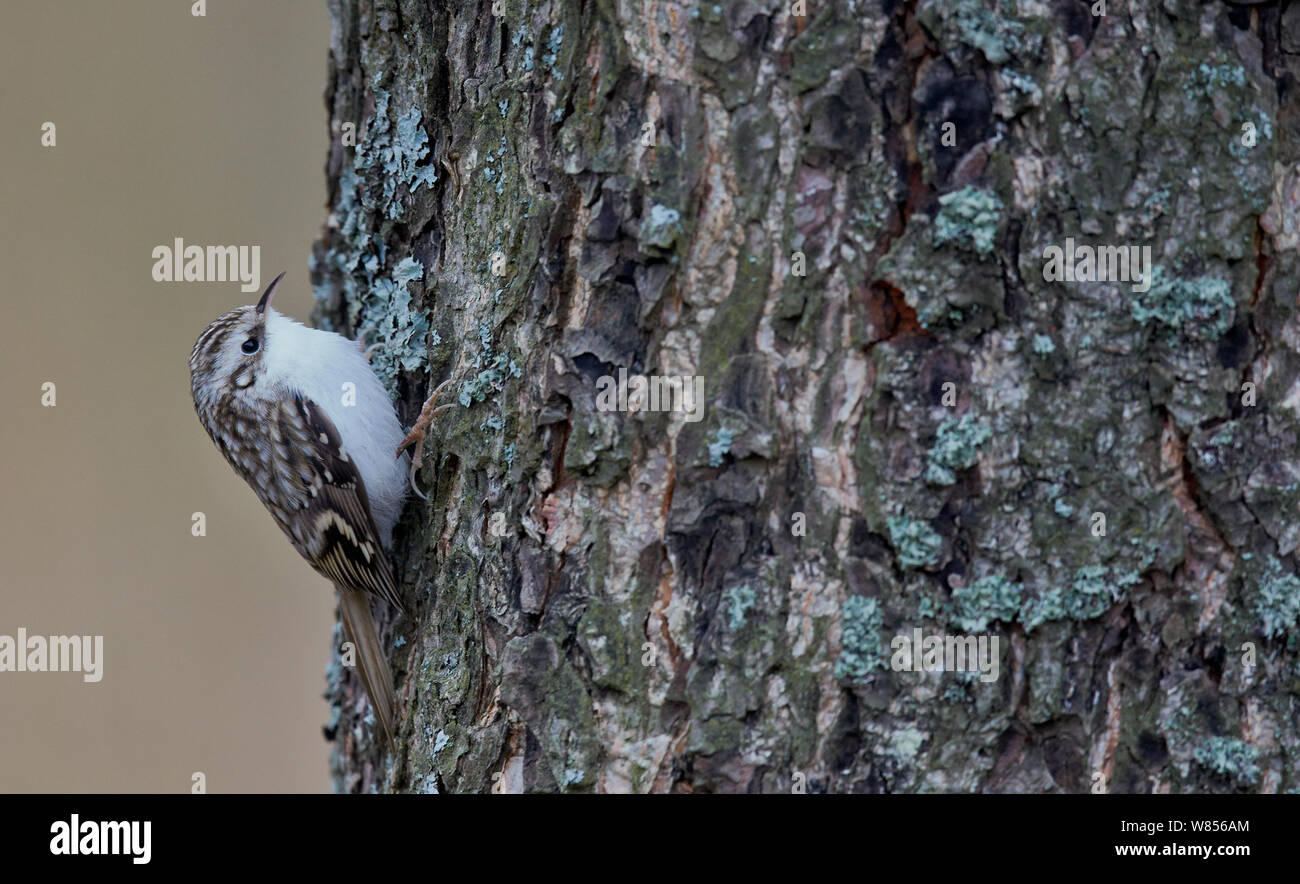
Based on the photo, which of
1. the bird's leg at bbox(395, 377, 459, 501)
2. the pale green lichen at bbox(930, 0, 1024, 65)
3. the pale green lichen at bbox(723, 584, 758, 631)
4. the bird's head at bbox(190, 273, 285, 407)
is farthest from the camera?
the bird's head at bbox(190, 273, 285, 407)

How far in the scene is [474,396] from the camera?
2102 millimetres

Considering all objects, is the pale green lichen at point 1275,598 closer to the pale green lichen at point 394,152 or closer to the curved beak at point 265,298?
the pale green lichen at point 394,152

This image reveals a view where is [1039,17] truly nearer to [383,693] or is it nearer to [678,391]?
[678,391]

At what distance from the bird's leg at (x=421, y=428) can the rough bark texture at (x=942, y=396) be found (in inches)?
19.6

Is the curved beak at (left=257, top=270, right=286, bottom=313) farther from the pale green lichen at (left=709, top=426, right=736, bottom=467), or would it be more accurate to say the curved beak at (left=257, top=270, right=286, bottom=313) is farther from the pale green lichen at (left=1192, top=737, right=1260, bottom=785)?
the pale green lichen at (left=1192, top=737, right=1260, bottom=785)

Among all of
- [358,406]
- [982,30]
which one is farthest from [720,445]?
[358,406]

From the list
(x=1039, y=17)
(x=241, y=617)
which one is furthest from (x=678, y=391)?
(x=241, y=617)

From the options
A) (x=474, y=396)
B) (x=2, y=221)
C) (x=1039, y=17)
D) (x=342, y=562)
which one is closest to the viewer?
(x=1039, y=17)

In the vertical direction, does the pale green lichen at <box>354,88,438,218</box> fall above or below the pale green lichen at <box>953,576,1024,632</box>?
above

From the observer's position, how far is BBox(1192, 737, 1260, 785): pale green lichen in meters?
1.74

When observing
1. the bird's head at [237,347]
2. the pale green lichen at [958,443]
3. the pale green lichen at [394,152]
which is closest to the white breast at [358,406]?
the bird's head at [237,347]

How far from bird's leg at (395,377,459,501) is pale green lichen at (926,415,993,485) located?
935 mm

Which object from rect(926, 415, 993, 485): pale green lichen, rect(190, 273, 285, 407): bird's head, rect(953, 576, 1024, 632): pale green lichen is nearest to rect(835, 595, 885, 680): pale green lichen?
rect(953, 576, 1024, 632): pale green lichen

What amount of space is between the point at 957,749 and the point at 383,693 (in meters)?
1.28
